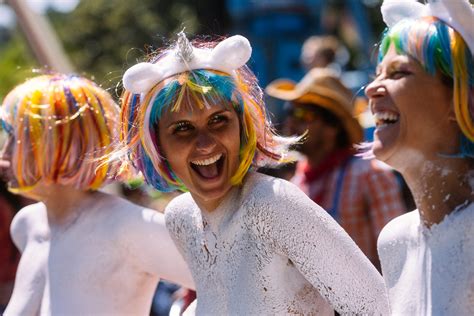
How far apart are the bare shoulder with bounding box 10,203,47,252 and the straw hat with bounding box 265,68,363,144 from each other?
6.42ft

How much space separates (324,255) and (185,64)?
66 centimetres

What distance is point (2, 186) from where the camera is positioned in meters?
5.23

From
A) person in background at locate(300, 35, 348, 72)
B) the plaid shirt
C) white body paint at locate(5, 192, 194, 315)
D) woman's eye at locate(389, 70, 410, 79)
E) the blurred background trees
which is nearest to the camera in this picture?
woman's eye at locate(389, 70, 410, 79)

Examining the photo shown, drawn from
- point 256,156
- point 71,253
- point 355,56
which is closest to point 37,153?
point 71,253

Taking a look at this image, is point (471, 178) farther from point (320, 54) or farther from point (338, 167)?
point (320, 54)

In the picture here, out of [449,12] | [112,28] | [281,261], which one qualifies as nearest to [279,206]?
[281,261]

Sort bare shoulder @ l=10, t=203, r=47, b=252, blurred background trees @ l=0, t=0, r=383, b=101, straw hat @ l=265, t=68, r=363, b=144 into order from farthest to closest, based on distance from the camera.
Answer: blurred background trees @ l=0, t=0, r=383, b=101 < straw hat @ l=265, t=68, r=363, b=144 < bare shoulder @ l=10, t=203, r=47, b=252

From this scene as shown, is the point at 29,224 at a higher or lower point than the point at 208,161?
lower

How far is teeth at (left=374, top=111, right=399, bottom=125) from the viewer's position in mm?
2408

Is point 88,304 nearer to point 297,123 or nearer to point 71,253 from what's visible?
point 71,253

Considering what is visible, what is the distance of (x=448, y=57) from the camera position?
7.56ft

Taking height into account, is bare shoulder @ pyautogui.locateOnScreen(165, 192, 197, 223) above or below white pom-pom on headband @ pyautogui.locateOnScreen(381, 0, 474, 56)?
below

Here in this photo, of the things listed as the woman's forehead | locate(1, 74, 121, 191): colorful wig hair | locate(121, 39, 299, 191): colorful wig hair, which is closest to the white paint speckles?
locate(121, 39, 299, 191): colorful wig hair

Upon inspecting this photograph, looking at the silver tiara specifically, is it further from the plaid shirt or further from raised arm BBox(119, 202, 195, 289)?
the plaid shirt
